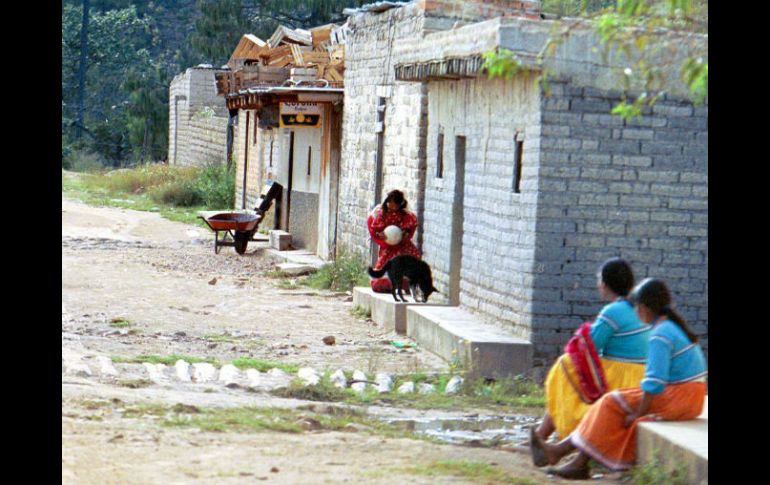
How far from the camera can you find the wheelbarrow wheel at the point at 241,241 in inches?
810

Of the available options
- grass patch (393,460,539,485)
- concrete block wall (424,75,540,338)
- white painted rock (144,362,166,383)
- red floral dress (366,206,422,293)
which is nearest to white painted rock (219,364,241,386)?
white painted rock (144,362,166,383)

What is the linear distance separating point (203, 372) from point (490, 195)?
10.4ft

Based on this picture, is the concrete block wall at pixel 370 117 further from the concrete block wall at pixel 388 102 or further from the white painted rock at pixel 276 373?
the white painted rock at pixel 276 373

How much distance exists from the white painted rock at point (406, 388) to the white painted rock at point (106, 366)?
2218 mm

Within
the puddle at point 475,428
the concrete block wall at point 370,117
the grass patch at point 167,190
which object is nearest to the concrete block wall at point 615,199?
the puddle at point 475,428

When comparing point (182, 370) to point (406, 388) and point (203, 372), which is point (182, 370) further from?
point (406, 388)

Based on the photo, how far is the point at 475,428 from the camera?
27.4 feet

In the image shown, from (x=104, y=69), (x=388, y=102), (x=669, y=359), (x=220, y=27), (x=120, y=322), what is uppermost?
(x=220, y=27)

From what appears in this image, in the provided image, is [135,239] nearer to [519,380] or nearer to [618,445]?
[519,380]

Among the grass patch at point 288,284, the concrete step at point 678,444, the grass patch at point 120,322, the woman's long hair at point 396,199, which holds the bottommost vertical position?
the grass patch at point 120,322

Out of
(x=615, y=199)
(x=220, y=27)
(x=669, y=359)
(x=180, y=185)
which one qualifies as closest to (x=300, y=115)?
(x=615, y=199)

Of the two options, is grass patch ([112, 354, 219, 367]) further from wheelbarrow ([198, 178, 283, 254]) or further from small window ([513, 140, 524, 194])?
wheelbarrow ([198, 178, 283, 254])
